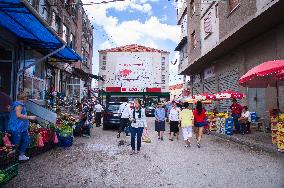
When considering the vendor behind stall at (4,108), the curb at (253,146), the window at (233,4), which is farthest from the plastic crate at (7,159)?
the window at (233,4)

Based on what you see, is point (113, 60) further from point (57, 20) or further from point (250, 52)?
point (250, 52)

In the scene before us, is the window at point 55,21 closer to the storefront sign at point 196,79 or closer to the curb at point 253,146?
the curb at point 253,146

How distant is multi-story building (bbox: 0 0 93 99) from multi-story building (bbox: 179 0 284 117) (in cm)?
782

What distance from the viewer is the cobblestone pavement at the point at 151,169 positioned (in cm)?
595

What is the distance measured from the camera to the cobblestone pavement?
5953 millimetres

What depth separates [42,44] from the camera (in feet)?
38.6

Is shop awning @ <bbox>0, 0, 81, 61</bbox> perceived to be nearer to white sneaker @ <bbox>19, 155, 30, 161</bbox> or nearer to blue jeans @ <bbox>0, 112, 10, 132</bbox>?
blue jeans @ <bbox>0, 112, 10, 132</bbox>

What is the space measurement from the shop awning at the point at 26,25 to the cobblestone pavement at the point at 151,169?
3.71 metres

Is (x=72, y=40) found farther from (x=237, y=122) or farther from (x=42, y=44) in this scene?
(x=237, y=122)

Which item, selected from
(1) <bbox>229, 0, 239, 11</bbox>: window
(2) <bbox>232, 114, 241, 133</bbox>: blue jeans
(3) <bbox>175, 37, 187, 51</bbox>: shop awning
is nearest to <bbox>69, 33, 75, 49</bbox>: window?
(3) <bbox>175, 37, 187, 51</bbox>: shop awning

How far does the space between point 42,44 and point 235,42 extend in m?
11.9

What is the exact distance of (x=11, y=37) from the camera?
34.9 feet

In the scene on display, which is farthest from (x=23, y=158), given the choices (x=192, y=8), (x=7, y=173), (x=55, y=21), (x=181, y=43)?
(x=181, y=43)

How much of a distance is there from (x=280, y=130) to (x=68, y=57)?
950cm
